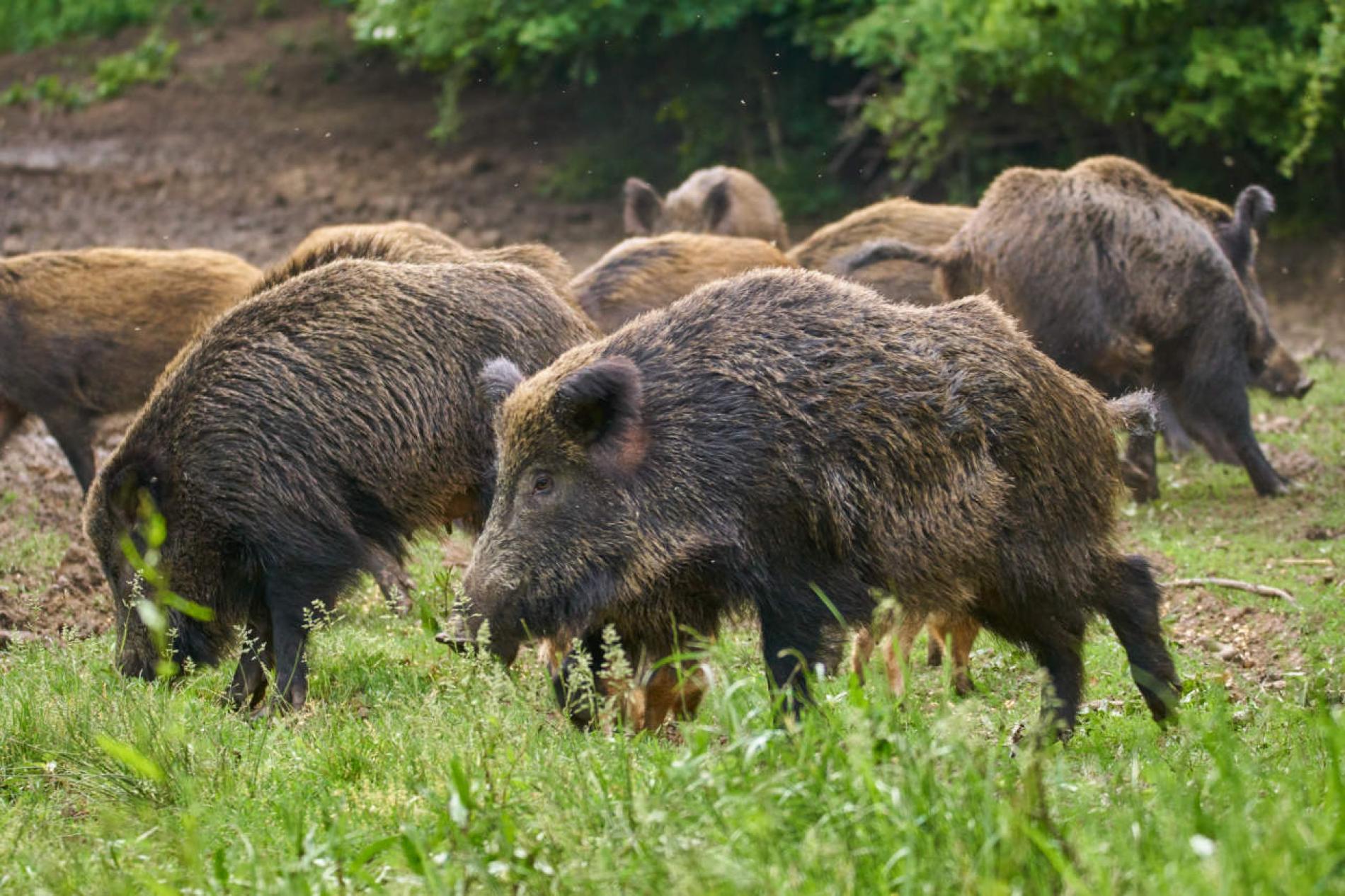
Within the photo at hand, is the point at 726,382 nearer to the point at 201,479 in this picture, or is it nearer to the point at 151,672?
the point at 201,479

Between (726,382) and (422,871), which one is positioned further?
(726,382)

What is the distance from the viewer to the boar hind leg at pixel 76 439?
9398 millimetres

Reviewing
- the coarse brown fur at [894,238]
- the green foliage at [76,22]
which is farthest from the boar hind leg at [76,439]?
the green foliage at [76,22]

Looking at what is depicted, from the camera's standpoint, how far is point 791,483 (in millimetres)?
4781

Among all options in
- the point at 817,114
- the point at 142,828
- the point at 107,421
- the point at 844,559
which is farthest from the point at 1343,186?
the point at 142,828

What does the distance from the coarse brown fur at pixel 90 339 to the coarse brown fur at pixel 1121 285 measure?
3775 mm

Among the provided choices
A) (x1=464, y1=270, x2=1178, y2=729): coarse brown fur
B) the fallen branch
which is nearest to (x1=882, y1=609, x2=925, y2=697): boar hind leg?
(x1=464, y1=270, x2=1178, y2=729): coarse brown fur

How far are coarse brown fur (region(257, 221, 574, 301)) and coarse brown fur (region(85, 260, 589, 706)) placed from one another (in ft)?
2.74

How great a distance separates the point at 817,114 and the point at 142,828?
1452 cm

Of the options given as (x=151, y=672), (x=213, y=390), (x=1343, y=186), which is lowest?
(x=1343, y=186)

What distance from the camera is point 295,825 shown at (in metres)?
3.69

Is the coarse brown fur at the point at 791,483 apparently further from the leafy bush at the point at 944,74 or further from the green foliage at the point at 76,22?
the green foliage at the point at 76,22

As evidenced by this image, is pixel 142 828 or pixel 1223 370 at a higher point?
pixel 142 828

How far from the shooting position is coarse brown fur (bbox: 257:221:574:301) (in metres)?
7.09
